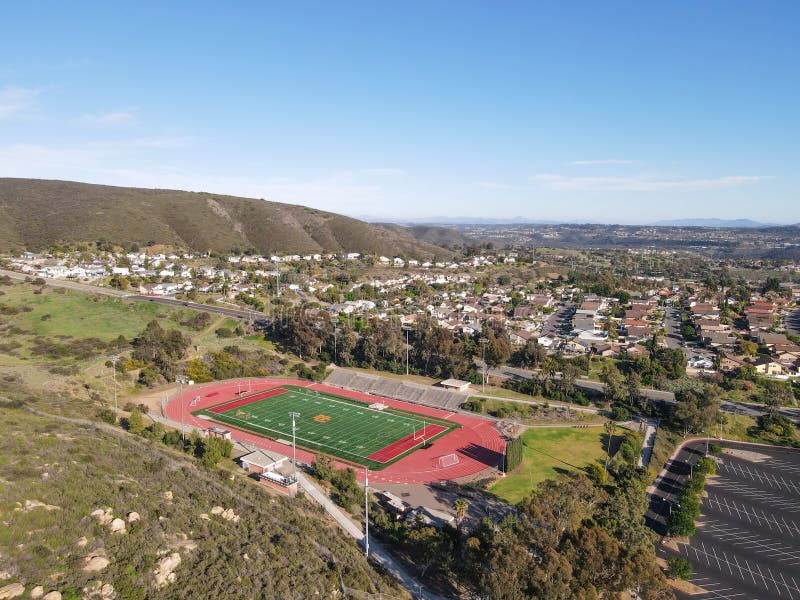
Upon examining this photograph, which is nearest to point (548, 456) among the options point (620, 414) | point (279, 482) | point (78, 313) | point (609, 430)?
point (609, 430)

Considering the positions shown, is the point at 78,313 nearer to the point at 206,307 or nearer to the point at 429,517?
the point at 206,307

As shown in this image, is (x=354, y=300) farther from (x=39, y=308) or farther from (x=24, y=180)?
(x=24, y=180)

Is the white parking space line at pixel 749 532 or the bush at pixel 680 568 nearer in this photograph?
the bush at pixel 680 568

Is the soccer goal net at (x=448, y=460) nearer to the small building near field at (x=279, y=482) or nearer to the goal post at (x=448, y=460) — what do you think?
the goal post at (x=448, y=460)

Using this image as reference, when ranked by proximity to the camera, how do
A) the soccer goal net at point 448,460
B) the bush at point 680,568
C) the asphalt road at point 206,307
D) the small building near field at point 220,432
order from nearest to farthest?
the bush at point 680,568 < the soccer goal net at point 448,460 < the small building near field at point 220,432 < the asphalt road at point 206,307

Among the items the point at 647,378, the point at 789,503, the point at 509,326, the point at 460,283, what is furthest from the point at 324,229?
the point at 789,503

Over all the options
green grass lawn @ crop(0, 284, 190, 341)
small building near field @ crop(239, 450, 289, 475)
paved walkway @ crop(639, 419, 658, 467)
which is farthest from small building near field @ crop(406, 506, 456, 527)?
green grass lawn @ crop(0, 284, 190, 341)

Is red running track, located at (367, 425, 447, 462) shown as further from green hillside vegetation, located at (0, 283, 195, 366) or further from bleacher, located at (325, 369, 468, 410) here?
green hillside vegetation, located at (0, 283, 195, 366)

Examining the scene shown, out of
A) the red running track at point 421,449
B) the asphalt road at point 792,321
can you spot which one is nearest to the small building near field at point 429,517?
the red running track at point 421,449
